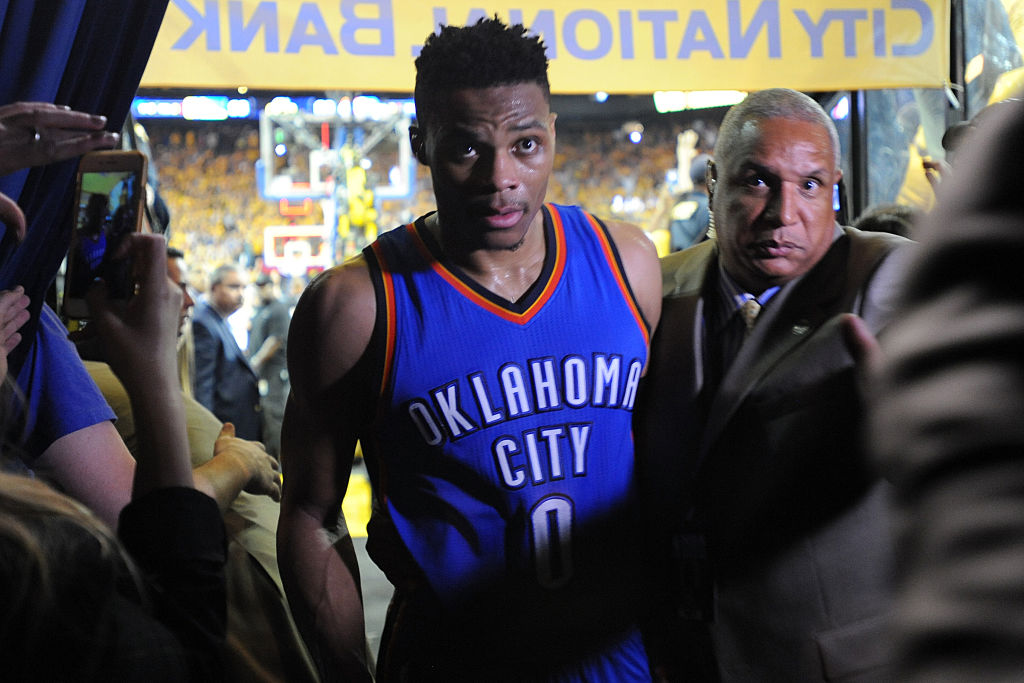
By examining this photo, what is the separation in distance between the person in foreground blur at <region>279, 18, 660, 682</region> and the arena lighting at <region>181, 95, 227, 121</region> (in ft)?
60.7

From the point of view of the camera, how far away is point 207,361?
5.86 m

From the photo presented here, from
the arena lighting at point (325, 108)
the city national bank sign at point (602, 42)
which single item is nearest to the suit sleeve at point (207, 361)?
the city national bank sign at point (602, 42)

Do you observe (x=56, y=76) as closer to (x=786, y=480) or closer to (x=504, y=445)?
(x=504, y=445)

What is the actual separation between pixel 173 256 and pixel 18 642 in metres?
3.57

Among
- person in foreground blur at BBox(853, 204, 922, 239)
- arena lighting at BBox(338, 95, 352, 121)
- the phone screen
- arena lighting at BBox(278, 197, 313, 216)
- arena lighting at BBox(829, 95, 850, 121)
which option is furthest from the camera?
arena lighting at BBox(278, 197, 313, 216)

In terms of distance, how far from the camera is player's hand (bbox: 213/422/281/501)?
230 centimetres

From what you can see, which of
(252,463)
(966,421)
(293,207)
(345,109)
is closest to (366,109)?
(345,109)

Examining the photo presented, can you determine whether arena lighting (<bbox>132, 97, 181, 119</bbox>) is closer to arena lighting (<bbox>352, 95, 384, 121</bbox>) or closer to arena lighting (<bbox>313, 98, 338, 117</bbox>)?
arena lighting (<bbox>313, 98, 338, 117</bbox>)

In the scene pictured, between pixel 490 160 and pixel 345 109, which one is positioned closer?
pixel 490 160

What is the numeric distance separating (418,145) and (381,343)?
0.48m

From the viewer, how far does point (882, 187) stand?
5.14m

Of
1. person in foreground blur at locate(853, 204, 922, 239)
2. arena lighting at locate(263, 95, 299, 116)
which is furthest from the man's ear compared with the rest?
arena lighting at locate(263, 95, 299, 116)

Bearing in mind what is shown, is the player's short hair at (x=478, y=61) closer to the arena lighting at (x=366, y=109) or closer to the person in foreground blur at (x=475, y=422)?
the person in foreground blur at (x=475, y=422)

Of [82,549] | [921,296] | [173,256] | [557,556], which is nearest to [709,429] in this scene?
[557,556]
